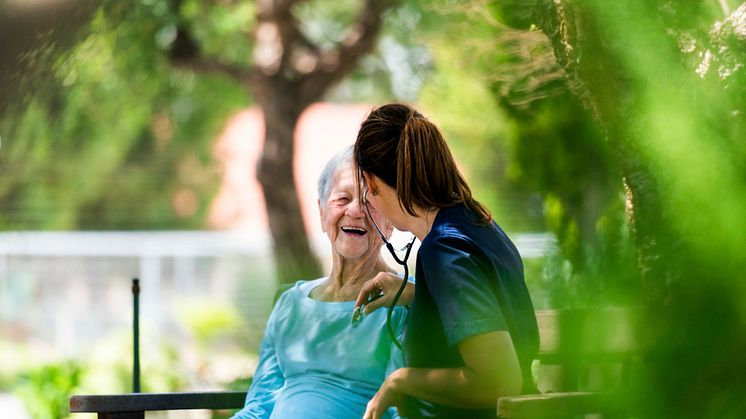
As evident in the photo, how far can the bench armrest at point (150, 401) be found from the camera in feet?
9.60

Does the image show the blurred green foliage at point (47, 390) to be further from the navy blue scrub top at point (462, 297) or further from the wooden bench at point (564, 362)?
the navy blue scrub top at point (462, 297)

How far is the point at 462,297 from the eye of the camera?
213 centimetres

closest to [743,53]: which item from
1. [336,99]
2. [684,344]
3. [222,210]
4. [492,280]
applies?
[684,344]

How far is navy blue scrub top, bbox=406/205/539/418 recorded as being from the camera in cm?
213

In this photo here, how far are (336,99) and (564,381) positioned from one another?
2167cm

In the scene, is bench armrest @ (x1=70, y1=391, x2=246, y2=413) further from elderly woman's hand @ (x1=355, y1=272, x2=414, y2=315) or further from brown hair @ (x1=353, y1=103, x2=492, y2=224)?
brown hair @ (x1=353, y1=103, x2=492, y2=224)

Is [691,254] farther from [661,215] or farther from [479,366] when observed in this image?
[479,366]

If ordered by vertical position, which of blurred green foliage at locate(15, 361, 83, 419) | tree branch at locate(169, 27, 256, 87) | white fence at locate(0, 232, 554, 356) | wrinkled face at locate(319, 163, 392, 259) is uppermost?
tree branch at locate(169, 27, 256, 87)

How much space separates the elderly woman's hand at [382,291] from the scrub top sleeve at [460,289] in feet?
1.24

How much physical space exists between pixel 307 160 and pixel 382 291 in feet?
60.5

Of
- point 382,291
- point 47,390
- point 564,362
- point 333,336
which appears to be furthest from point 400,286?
point 47,390

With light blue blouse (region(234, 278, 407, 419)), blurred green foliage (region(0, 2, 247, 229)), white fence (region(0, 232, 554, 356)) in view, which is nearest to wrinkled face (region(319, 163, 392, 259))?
light blue blouse (region(234, 278, 407, 419))

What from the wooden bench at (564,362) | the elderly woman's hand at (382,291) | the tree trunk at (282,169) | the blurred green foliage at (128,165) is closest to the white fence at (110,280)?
the blurred green foliage at (128,165)

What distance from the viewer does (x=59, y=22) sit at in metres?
4.28
